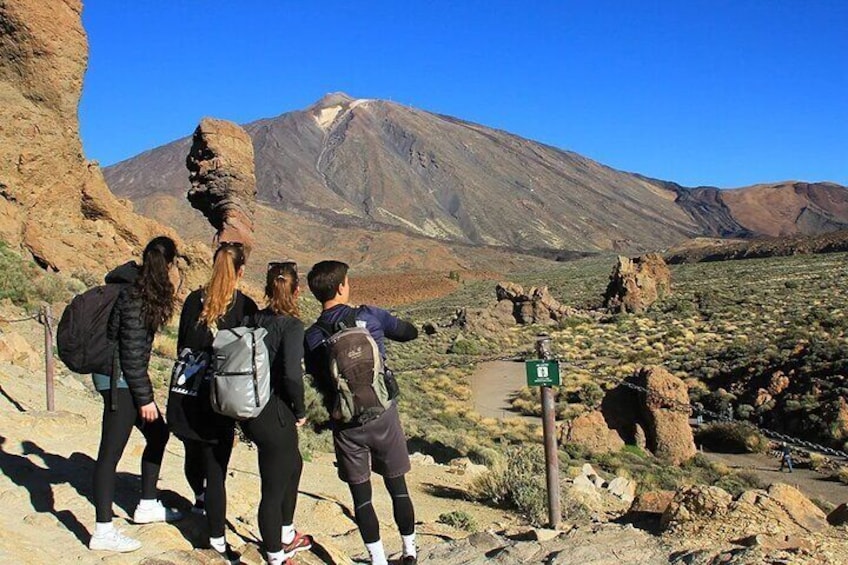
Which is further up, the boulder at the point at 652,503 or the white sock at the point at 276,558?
the white sock at the point at 276,558

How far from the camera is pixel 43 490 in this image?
4.48 meters

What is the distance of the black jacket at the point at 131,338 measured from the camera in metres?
3.54

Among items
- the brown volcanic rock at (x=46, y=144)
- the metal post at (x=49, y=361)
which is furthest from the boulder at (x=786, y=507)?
the brown volcanic rock at (x=46, y=144)

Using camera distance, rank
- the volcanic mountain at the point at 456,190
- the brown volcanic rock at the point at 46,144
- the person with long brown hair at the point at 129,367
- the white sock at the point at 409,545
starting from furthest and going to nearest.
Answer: the volcanic mountain at the point at 456,190
the brown volcanic rock at the point at 46,144
the white sock at the point at 409,545
the person with long brown hair at the point at 129,367

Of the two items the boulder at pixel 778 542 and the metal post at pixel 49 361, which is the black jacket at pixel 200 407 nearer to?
the boulder at pixel 778 542

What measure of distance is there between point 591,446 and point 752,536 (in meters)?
7.90

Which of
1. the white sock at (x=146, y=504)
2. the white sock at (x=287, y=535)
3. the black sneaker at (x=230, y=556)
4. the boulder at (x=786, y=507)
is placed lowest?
the boulder at (x=786, y=507)

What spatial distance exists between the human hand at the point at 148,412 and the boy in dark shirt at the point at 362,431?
787mm

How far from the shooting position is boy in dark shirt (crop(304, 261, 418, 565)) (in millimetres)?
3725

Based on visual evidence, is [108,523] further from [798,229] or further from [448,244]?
[798,229]

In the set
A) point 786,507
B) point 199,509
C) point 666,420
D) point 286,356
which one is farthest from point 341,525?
point 666,420

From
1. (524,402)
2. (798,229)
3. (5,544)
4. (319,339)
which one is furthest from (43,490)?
(798,229)

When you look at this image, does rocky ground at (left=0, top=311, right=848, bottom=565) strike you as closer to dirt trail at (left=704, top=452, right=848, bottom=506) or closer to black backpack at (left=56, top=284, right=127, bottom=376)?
black backpack at (left=56, top=284, right=127, bottom=376)

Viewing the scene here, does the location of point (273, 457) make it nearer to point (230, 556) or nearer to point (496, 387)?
point (230, 556)
